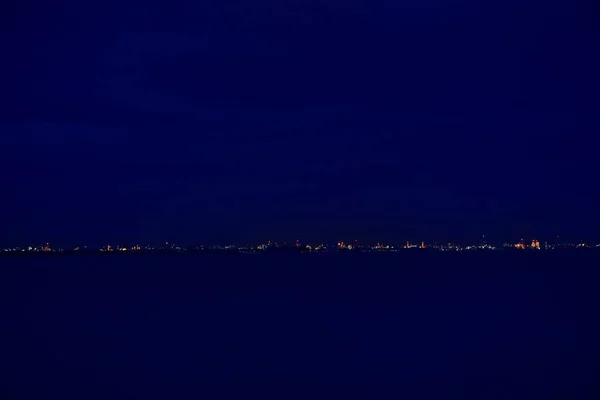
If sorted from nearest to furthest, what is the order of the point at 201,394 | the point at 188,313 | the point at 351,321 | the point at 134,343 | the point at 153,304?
1. the point at 201,394
2. the point at 134,343
3. the point at 351,321
4. the point at 188,313
5. the point at 153,304

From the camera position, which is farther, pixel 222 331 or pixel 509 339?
pixel 222 331

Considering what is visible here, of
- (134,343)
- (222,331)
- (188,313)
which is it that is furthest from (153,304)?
(134,343)

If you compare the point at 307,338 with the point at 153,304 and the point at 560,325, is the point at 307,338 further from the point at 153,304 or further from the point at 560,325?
the point at 153,304

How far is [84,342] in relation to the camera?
23.6 metres

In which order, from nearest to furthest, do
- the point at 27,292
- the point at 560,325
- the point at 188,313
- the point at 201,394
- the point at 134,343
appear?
the point at 201,394 → the point at 134,343 → the point at 560,325 → the point at 188,313 → the point at 27,292

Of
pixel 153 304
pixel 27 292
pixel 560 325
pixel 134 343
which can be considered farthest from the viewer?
pixel 27 292

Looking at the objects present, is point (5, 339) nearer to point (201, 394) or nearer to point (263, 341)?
point (263, 341)

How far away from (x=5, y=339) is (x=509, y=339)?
18.9m

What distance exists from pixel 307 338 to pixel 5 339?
11.5 metres

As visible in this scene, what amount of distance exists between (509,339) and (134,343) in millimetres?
13745

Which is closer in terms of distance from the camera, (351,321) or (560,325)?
(560,325)

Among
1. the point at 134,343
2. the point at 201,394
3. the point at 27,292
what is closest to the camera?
the point at 201,394

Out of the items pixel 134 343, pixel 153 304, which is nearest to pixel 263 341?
pixel 134 343

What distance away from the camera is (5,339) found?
24.3m
